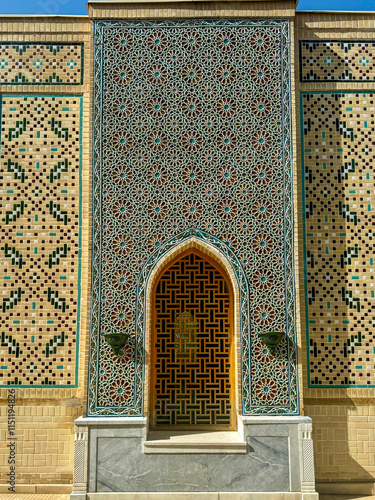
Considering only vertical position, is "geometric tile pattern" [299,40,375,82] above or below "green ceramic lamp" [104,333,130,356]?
above

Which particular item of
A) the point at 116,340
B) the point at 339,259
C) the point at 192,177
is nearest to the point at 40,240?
the point at 116,340

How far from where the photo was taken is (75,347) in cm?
424

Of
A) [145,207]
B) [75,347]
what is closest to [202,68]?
[145,207]

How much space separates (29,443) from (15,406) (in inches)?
13.3

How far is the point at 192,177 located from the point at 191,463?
2.31 meters

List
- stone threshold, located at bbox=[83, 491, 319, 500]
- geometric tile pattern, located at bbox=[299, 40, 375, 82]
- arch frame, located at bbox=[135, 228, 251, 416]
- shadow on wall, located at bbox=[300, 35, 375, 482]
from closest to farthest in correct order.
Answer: stone threshold, located at bbox=[83, 491, 319, 500] → arch frame, located at bbox=[135, 228, 251, 416] → shadow on wall, located at bbox=[300, 35, 375, 482] → geometric tile pattern, located at bbox=[299, 40, 375, 82]

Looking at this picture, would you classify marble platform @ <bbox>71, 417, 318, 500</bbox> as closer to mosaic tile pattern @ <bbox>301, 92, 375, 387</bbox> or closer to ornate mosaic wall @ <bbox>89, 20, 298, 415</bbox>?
ornate mosaic wall @ <bbox>89, 20, 298, 415</bbox>

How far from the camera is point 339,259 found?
432cm

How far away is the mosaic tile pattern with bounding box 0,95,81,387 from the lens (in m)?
4.23

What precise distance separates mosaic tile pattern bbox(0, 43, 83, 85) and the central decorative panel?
6.63ft

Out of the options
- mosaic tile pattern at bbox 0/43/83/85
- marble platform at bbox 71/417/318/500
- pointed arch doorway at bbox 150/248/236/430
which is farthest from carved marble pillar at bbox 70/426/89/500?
mosaic tile pattern at bbox 0/43/83/85

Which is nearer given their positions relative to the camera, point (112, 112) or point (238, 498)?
point (238, 498)

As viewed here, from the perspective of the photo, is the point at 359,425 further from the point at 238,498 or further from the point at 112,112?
the point at 112,112

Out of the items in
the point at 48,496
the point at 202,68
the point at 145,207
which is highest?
the point at 202,68
